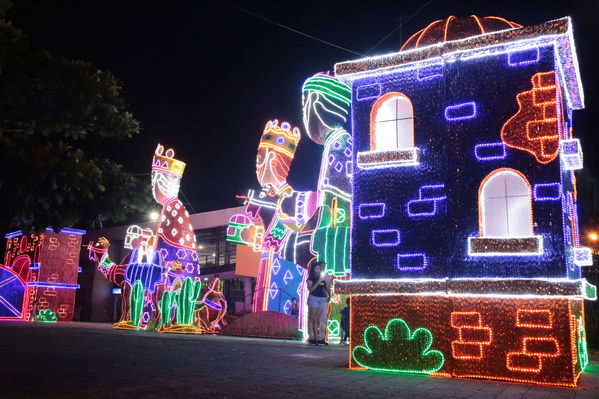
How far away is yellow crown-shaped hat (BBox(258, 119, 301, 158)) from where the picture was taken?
17.1 m

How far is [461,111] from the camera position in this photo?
8852 millimetres

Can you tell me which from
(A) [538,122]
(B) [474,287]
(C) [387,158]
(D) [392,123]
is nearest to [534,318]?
(B) [474,287]

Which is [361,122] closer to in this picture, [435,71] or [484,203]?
[435,71]

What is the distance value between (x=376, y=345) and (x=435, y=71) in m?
4.65

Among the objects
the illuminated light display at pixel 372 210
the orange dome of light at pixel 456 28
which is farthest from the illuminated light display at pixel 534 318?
the orange dome of light at pixel 456 28

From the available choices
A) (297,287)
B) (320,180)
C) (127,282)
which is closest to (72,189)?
(320,180)

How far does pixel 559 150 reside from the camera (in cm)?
803

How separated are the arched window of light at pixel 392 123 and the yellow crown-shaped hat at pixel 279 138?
7.62m

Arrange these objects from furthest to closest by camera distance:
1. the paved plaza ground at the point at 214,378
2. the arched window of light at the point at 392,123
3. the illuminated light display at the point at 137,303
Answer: the illuminated light display at the point at 137,303, the arched window of light at the point at 392,123, the paved plaza ground at the point at 214,378

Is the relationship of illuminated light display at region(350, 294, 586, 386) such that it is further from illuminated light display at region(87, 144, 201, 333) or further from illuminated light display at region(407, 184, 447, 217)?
illuminated light display at region(87, 144, 201, 333)

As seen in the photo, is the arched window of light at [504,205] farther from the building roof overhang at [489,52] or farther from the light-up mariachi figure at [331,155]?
the light-up mariachi figure at [331,155]

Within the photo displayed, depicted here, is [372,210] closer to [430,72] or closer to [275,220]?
[430,72]

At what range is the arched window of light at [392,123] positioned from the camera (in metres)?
9.52

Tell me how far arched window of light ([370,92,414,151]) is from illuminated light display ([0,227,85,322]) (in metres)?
23.9
